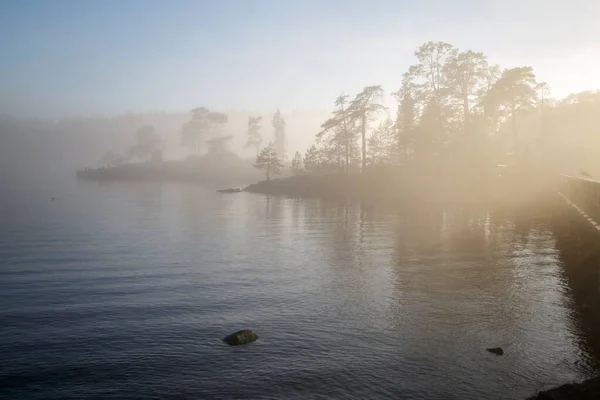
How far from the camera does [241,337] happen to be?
19.8 metres

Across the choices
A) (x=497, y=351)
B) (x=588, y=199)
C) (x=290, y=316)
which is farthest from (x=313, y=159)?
(x=497, y=351)

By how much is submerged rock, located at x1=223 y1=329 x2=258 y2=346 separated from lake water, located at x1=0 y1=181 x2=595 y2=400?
0.43 metres

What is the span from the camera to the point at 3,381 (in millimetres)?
16375

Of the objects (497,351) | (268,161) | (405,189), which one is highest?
(268,161)

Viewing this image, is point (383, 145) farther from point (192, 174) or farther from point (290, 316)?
point (290, 316)

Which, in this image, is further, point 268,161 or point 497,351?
point 268,161

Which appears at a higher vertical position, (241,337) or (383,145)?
(383,145)

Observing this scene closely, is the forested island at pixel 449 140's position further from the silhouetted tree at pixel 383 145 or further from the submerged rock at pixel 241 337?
the submerged rock at pixel 241 337

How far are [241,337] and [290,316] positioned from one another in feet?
13.9

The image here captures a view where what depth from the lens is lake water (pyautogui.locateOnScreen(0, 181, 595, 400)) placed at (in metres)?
16.6

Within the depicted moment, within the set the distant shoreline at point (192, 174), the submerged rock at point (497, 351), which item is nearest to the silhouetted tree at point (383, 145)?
the distant shoreline at point (192, 174)

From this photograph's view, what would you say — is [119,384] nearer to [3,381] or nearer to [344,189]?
[3,381]

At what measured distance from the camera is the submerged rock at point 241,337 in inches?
773

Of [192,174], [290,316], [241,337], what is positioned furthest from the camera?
[192,174]
